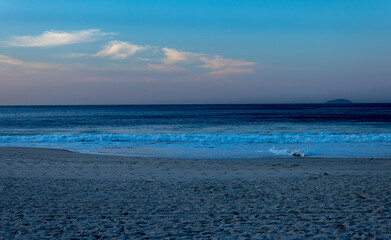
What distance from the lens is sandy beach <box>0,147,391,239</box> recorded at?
5.29 metres

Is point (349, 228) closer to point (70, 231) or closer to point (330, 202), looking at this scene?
point (330, 202)

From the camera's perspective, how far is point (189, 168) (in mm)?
12258

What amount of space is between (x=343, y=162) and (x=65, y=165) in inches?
464

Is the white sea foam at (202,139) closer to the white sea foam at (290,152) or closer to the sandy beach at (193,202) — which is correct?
the white sea foam at (290,152)

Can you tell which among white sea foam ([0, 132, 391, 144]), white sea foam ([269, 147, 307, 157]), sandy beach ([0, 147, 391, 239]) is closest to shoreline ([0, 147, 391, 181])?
sandy beach ([0, 147, 391, 239])

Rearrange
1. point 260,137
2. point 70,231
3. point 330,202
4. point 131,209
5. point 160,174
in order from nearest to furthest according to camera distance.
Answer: point 70,231 → point 131,209 → point 330,202 → point 160,174 → point 260,137

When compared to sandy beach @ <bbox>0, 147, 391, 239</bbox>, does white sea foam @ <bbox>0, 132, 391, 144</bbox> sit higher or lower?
lower

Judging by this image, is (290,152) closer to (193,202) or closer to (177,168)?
(177,168)

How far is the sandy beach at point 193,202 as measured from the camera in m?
5.29

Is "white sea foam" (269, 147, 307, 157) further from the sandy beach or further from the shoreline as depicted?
the sandy beach

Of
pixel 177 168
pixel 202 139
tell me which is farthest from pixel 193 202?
pixel 202 139

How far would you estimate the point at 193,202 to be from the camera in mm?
7141

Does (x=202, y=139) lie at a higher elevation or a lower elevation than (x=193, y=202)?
lower

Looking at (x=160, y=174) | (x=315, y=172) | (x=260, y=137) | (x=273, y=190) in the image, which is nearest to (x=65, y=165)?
(x=160, y=174)
